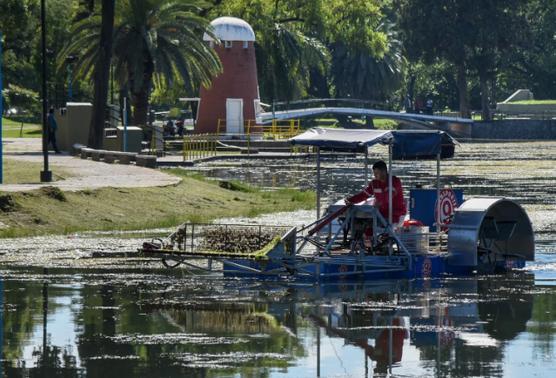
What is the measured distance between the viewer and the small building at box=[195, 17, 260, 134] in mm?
82000

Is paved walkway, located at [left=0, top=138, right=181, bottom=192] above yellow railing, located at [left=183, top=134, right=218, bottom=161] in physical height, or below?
above

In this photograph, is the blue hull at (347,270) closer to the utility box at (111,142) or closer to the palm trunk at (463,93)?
the utility box at (111,142)

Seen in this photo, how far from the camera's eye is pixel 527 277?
2131cm

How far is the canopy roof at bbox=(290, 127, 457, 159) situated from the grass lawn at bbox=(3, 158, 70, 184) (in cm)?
1640

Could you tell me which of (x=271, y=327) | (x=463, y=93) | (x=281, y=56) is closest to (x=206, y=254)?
(x=271, y=327)

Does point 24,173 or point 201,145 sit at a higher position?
point 24,173

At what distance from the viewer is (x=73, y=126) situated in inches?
2382

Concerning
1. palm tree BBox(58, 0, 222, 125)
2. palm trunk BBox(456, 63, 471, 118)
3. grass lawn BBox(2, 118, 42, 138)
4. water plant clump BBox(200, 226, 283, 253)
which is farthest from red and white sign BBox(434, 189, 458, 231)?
palm trunk BBox(456, 63, 471, 118)

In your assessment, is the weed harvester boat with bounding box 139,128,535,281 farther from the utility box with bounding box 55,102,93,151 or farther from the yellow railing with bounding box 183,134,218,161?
the yellow railing with bounding box 183,134,218,161

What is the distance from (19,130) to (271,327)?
251ft

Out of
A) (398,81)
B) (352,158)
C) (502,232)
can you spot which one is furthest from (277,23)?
(502,232)

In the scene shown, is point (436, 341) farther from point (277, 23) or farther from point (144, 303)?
point (277, 23)

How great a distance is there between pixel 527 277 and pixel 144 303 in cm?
596

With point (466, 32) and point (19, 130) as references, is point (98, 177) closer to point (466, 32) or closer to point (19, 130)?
point (19, 130)
